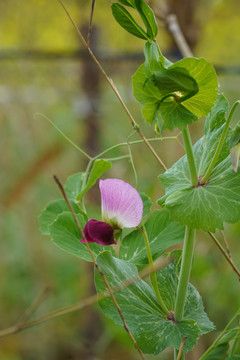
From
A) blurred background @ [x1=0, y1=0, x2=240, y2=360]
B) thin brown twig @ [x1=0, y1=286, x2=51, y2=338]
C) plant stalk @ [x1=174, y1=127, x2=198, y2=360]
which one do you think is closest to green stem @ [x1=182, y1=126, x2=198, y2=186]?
plant stalk @ [x1=174, y1=127, x2=198, y2=360]

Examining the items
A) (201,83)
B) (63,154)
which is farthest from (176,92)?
(63,154)

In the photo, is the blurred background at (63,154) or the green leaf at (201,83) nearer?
the green leaf at (201,83)

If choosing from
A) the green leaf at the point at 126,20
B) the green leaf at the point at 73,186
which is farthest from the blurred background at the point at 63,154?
the green leaf at the point at 126,20

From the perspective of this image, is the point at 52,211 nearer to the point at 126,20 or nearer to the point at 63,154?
the point at 126,20

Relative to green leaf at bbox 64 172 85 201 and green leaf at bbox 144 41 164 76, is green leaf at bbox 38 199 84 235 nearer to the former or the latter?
green leaf at bbox 64 172 85 201

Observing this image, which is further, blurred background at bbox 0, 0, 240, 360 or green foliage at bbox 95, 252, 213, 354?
blurred background at bbox 0, 0, 240, 360

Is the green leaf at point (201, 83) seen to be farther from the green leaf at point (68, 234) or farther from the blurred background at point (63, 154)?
the blurred background at point (63, 154)

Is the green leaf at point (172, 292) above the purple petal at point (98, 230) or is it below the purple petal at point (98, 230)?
below

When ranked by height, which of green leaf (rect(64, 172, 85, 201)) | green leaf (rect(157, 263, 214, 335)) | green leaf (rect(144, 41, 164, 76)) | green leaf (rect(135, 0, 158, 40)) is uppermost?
green leaf (rect(135, 0, 158, 40))
